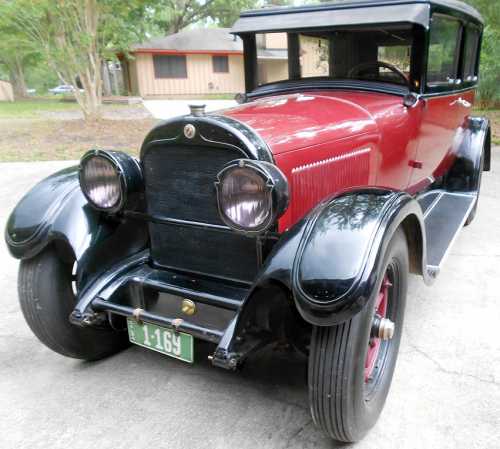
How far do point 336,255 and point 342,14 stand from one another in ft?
6.57

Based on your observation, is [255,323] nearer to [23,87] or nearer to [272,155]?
[272,155]

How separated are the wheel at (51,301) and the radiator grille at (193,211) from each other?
534 mm

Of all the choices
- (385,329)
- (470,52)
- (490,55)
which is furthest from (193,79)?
(385,329)

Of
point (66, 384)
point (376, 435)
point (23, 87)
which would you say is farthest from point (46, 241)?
point (23, 87)

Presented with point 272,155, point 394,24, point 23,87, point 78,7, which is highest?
point 78,7

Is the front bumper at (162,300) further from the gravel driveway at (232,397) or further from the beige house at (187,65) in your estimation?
the beige house at (187,65)

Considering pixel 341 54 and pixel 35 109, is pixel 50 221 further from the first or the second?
pixel 35 109

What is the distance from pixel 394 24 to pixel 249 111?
1.10m

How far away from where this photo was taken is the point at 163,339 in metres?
2.19

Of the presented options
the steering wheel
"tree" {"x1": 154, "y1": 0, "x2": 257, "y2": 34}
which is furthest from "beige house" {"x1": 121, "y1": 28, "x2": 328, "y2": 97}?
the steering wheel

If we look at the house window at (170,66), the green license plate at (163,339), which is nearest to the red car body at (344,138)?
the green license plate at (163,339)

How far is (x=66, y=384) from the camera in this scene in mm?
2508

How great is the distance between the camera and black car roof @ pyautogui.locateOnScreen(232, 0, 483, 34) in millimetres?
2965

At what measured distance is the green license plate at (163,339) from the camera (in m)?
2.13
